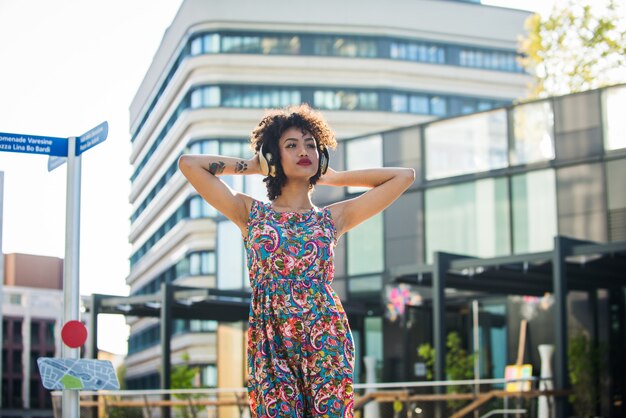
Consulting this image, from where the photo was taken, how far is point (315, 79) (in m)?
60.8

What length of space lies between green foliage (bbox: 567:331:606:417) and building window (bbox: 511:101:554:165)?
3.26 m

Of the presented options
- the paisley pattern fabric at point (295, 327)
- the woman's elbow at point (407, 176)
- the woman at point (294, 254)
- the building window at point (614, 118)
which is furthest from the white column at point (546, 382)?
the paisley pattern fabric at point (295, 327)

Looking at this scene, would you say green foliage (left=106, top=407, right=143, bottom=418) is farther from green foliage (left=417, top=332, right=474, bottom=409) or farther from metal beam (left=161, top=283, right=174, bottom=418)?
green foliage (left=417, top=332, right=474, bottom=409)

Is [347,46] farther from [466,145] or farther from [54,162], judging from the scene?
[54,162]

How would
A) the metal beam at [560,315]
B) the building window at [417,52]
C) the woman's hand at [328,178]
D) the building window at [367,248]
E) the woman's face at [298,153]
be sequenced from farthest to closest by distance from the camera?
the building window at [417,52]
the building window at [367,248]
the metal beam at [560,315]
the woman's hand at [328,178]
the woman's face at [298,153]

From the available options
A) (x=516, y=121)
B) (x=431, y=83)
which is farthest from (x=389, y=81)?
(x=516, y=121)

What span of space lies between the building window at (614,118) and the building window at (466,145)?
6.68 ft

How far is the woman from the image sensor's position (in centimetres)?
408

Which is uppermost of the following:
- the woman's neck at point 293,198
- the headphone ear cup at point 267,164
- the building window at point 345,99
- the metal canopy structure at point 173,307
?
the building window at point 345,99

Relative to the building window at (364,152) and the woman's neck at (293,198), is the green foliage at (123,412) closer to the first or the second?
the building window at (364,152)

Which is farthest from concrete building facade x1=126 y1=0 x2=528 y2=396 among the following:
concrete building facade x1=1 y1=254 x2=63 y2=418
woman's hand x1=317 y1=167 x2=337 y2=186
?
woman's hand x1=317 y1=167 x2=337 y2=186

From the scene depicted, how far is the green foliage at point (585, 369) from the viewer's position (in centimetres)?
1802

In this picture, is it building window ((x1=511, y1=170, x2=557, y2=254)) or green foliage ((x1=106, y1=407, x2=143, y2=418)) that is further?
building window ((x1=511, y1=170, x2=557, y2=254))

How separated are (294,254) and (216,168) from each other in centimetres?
55
